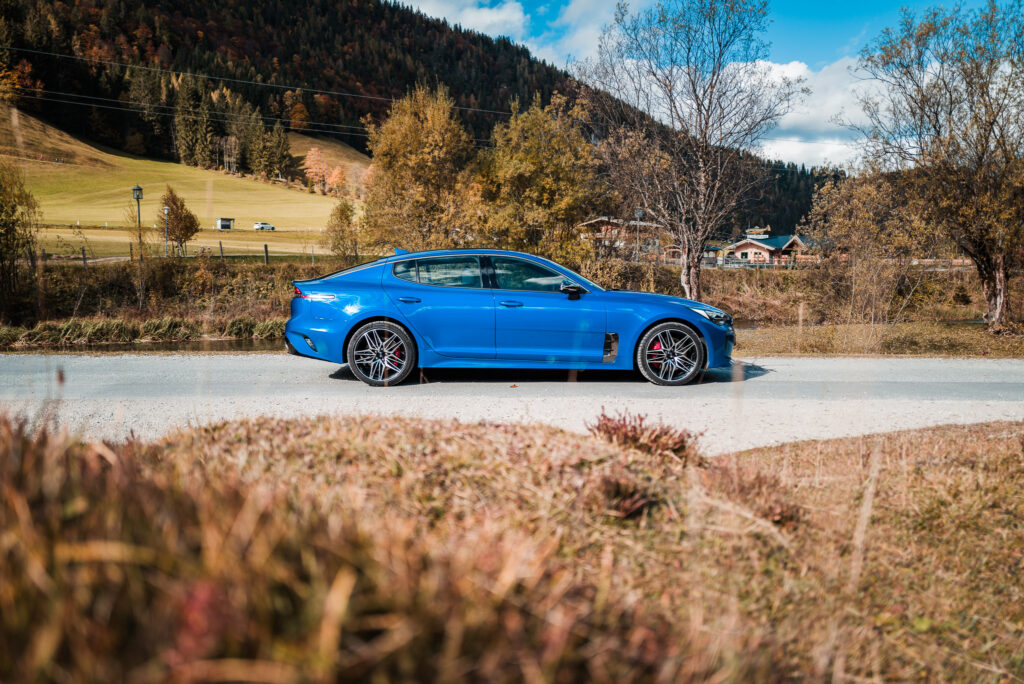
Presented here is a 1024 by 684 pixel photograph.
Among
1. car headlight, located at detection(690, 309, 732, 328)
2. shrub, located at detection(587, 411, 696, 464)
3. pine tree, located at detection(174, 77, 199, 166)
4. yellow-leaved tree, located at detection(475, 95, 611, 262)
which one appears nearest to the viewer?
shrub, located at detection(587, 411, 696, 464)

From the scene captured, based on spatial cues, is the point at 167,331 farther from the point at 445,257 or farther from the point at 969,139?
the point at 969,139

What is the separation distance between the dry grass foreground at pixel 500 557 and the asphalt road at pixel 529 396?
1.23 meters

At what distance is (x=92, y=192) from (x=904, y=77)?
7916 centimetres

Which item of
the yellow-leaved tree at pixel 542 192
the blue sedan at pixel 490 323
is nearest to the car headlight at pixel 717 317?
the blue sedan at pixel 490 323

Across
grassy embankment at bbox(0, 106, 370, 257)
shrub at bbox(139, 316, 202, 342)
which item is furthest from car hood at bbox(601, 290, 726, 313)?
grassy embankment at bbox(0, 106, 370, 257)

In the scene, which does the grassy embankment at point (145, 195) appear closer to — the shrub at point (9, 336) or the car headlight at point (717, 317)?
the shrub at point (9, 336)

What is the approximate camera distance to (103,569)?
1406 mm

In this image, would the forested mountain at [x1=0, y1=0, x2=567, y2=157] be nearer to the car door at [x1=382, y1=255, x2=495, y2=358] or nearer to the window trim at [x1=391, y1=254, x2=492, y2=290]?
the window trim at [x1=391, y1=254, x2=492, y2=290]

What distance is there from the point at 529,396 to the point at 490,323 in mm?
1174

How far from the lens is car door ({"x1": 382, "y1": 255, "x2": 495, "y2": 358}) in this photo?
798 cm

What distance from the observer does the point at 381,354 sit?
317 inches

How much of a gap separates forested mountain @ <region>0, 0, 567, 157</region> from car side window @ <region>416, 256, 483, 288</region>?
76.2 ft

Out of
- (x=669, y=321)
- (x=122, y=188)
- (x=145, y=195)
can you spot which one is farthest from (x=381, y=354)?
(x=122, y=188)

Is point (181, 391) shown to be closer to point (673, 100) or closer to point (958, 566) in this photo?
point (958, 566)
